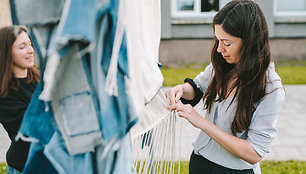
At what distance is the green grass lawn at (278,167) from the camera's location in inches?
114

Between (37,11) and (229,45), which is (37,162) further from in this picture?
(229,45)

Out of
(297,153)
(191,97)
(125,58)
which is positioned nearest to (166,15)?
(297,153)

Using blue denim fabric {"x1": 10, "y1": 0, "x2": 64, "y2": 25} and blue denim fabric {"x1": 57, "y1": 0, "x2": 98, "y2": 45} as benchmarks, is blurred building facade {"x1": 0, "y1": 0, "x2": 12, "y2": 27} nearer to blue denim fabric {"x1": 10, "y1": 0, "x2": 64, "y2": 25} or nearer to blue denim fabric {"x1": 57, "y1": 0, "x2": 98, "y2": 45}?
blue denim fabric {"x1": 10, "y1": 0, "x2": 64, "y2": 25}

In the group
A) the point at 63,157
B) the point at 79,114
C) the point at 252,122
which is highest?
the point at 79,114

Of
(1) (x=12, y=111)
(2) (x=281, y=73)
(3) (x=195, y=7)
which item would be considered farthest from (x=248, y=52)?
(3) (x=195, y=7)

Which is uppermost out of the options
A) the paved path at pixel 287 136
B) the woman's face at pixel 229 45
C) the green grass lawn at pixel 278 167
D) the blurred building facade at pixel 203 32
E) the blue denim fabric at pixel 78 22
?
the blue denim fabric at pixel 78 22

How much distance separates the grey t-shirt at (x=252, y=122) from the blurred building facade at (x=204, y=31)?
6.58m

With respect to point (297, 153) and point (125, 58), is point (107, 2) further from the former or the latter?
point (297, 153)

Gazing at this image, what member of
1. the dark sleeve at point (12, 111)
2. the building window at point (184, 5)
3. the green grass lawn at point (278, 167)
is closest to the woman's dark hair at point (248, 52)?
the dark sleeve at point (12, 111)

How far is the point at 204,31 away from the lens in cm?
820

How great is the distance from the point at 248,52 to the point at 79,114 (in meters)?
0.84

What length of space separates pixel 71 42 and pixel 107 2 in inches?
5.8

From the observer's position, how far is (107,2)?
78cm

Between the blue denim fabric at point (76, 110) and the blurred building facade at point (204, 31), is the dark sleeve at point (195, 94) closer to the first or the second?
the blue denim fabric at point (76, 110)
